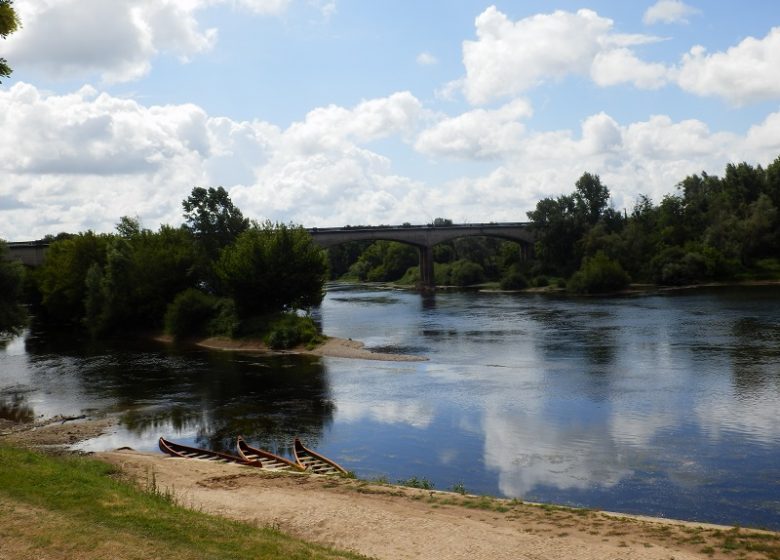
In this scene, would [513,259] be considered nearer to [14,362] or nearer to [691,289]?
[691,289]

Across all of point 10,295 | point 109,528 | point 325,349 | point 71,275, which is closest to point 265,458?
point 109,528

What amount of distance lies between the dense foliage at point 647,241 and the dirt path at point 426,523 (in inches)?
3558

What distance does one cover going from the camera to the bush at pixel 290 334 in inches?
2484

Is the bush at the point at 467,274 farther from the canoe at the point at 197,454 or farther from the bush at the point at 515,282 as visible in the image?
the canoe at the point at 197,454

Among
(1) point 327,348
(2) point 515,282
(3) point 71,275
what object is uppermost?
(3) point 71,275

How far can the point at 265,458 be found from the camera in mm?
28844

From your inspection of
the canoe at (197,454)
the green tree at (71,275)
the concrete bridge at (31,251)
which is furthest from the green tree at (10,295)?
the concrete bridge at (31,251)

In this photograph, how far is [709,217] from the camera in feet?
398

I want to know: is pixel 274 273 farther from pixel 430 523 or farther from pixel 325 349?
pixel 430 523

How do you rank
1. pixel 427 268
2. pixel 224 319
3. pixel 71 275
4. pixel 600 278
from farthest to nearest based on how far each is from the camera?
pixel 427 268
pixel 600 278
pixel 71 275
pixel 224 319

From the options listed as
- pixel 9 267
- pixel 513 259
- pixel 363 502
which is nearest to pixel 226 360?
pixel 9 267

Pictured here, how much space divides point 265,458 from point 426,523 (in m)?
11.6

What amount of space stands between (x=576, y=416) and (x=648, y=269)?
85.8m

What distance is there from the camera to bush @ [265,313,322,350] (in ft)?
207
